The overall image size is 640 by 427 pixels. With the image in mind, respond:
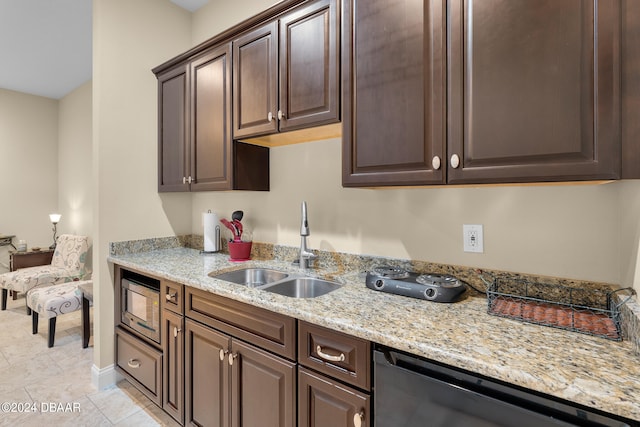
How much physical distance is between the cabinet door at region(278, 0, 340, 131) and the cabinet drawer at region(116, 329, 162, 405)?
1.56m

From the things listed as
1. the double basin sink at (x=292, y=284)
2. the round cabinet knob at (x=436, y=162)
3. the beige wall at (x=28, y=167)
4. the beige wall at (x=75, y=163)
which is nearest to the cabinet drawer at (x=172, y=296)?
the double basin sink at (x=292, y=284)

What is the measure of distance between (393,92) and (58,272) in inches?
166

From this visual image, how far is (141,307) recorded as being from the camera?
1.96 meters

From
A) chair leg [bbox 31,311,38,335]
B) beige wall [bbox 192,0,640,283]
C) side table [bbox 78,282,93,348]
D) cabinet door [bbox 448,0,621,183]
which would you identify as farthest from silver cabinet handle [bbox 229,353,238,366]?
chair leg [bbox 31,311,38,335]

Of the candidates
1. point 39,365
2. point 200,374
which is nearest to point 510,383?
point 200,374

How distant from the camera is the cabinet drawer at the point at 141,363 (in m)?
1.84

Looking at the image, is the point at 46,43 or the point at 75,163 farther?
the point at 75,163

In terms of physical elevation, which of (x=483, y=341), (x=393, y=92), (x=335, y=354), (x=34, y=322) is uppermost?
(x=393, y=92)

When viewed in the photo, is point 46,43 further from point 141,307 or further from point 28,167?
point 141,307

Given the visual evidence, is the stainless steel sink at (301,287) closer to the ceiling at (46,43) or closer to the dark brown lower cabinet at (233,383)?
the dark brown lower cabinet at (233,383)

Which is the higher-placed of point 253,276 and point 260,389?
point 253,276

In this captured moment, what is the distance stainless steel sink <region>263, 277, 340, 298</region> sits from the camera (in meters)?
1.64

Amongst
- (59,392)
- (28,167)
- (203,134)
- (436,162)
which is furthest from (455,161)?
(28,167)

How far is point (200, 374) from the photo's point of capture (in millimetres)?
1580
